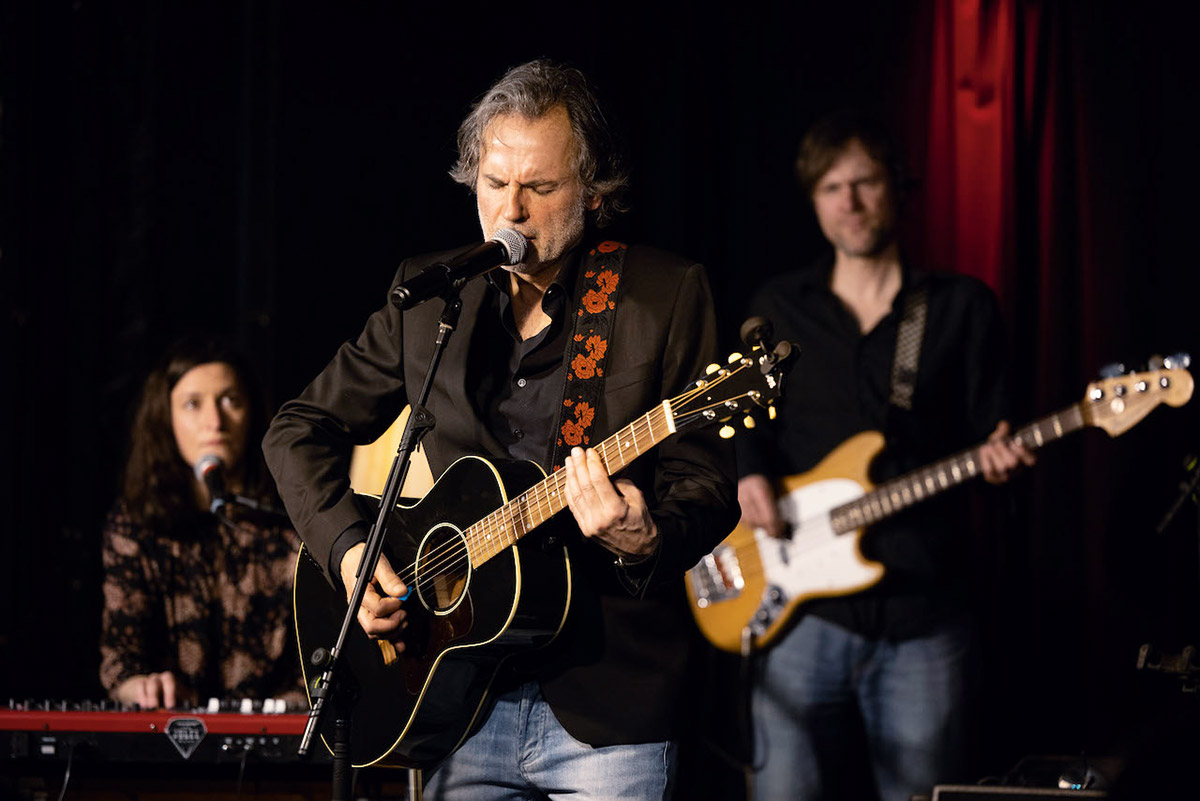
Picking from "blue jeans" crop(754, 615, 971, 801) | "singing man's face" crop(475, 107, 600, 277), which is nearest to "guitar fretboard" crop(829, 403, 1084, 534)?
"blue jeans" crop(754, 615, 971, 801)

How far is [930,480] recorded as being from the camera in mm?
3809

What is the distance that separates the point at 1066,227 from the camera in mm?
4141

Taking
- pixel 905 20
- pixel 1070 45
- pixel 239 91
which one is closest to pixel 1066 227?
pixel 1070 45

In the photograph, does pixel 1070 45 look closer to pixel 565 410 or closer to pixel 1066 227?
pixel 1066 227

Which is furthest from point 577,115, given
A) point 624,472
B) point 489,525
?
point 489,525

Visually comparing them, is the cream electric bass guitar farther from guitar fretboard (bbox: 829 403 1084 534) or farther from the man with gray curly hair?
the man with gray curly hair

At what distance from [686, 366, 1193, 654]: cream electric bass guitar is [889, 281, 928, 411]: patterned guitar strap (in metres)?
0.14

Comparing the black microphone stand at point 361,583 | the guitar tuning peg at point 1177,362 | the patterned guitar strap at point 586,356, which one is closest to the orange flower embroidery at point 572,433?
the patterned guitar strap at point 586,356

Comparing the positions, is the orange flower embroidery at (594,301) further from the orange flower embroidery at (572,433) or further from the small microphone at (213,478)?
the small microphone at (213,478)

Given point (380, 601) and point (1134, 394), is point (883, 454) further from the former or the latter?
point (380, 601)

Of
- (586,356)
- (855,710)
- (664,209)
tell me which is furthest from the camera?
(664,209)

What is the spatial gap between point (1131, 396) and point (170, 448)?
296 centimetres

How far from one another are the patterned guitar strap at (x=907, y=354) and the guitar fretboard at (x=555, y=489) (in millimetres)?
1823

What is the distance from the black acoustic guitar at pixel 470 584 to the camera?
2.30 metres
